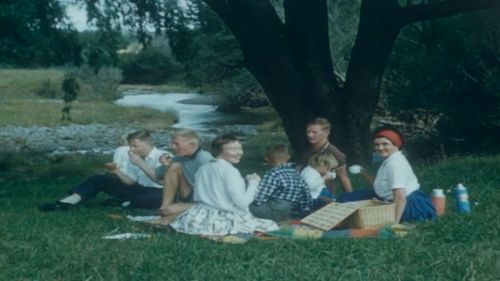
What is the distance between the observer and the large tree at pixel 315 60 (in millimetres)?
12633

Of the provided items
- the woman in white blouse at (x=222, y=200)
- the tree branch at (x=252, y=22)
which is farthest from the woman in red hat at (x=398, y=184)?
the tree branch at (x=252, y=22)

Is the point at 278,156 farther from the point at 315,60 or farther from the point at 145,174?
the point at 315,60

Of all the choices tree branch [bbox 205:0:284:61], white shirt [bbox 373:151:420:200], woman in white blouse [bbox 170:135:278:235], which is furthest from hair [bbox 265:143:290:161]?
tree branch [bbox 205:0:284:61]

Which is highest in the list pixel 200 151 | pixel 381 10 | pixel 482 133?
pixel 381 10

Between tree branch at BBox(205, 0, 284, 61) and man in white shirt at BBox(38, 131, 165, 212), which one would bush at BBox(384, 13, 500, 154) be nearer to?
tree branch at BBox(205, 0, 284, 61)

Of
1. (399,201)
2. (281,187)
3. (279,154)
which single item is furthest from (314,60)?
(399,201)

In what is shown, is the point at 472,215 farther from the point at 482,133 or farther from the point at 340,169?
the point at 482,133

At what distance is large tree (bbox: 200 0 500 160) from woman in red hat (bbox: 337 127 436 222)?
177 inches

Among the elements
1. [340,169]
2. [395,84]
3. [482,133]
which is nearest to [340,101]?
[340,169]

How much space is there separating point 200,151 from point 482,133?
35.0 ft

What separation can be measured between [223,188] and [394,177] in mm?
1579

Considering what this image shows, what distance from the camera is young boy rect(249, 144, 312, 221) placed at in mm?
8133

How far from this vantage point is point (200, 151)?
29.2 feet

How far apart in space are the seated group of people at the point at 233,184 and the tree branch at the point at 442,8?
3636 millimetres
